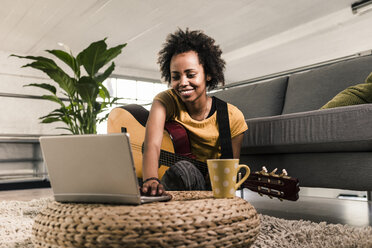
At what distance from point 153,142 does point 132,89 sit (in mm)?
7089

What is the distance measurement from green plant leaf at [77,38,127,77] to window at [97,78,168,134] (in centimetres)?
519

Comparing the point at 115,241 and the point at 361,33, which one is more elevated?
the point at 361,33

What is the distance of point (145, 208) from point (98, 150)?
137 mm

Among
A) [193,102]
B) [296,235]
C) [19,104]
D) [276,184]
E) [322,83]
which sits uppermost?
[19,104]

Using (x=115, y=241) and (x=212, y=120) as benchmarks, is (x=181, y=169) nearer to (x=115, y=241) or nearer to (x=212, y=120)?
(x=212, y=120)

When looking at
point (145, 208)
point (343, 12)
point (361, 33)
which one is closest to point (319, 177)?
point (145, 208)

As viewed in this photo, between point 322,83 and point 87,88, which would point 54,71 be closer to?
point 87,88

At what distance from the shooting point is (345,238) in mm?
863

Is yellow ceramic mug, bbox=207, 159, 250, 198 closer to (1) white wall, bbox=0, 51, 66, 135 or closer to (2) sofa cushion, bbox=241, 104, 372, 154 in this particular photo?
(2) sofa cushion, bbox=241, 104, 372, 154

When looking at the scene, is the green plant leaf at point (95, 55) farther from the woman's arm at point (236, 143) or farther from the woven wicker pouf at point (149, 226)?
the woven wicker pouf at point (149, 226)

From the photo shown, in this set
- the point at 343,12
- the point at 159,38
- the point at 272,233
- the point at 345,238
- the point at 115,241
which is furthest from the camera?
the point at 159,38

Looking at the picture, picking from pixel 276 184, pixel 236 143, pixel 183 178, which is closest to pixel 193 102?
pixel 236 143

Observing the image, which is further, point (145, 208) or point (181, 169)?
point (181, 169)

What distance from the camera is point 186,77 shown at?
3.73ft
